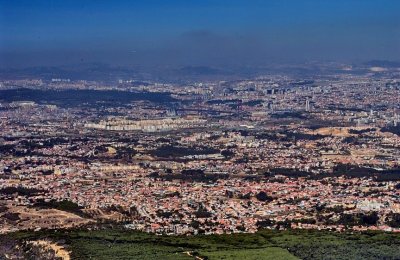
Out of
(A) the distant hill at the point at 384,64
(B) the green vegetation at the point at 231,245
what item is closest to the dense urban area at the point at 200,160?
(B) the green vegetation at the point at 231,245

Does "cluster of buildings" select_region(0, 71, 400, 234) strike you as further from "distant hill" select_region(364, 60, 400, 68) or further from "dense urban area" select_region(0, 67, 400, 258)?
"distant hill" select_region(364, 60, 400, 68)

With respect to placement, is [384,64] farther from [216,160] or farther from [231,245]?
[231,245]

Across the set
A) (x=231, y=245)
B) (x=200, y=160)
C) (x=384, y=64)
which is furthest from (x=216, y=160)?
(x=384, y=64)

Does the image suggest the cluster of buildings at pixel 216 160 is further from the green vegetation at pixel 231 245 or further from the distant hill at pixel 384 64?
the distant hill at pixel 384 64

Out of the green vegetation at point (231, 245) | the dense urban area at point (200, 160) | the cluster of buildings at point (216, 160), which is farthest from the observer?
the cluster of buildings at point (216, 160)

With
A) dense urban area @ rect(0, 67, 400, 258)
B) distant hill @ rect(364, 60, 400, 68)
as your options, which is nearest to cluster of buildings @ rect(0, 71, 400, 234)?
dense urban area @ rect(0, 67, 400, 258)

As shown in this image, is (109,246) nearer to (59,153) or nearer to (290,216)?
(290,216)

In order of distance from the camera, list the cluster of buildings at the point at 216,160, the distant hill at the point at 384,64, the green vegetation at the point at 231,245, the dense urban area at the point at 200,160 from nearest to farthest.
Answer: the green vegetation at the point at 231,245 < the dense urban area at the point at 200,160 < the cluster of buildings at the point at 216,160 < the distant hill at the point at 384,64

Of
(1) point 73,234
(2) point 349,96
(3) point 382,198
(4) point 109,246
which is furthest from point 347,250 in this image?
(2) point 349,96

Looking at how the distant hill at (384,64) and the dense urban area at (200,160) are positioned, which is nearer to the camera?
the dense urban area at (200,160)
